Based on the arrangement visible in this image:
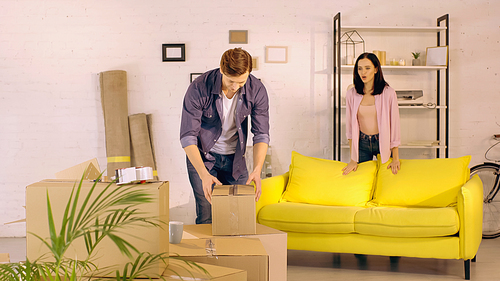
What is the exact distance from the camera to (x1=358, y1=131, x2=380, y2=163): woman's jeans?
3189mm

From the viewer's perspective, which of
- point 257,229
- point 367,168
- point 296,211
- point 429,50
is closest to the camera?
point 257,229

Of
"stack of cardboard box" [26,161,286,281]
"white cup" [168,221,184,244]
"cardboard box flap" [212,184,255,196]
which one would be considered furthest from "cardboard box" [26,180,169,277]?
"cardboard box flap" [212,184,255,196]

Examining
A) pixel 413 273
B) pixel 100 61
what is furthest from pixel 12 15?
pixel 413 273

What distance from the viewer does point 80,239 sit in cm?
119

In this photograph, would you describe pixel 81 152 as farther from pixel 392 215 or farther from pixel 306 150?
pixel 392 215

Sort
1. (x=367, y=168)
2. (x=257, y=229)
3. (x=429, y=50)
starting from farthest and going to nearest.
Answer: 1. (x=429, y=50)
2. (x=367, y=168)
3. (x=257, y=229)

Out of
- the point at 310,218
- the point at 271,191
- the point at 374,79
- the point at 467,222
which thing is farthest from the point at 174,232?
the point at 374,79

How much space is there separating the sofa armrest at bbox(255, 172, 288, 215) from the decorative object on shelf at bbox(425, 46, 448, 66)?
1.81 metres

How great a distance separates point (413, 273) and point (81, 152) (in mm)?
3100

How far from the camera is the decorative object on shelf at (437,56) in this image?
11.8ft

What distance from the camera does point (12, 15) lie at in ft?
12.5

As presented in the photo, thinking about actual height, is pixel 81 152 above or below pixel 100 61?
below

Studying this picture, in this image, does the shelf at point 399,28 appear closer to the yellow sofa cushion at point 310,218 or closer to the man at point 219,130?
the yellow sofa cushion at point 310,218

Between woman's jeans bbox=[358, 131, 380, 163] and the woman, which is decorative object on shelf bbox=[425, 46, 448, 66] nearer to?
the woman
